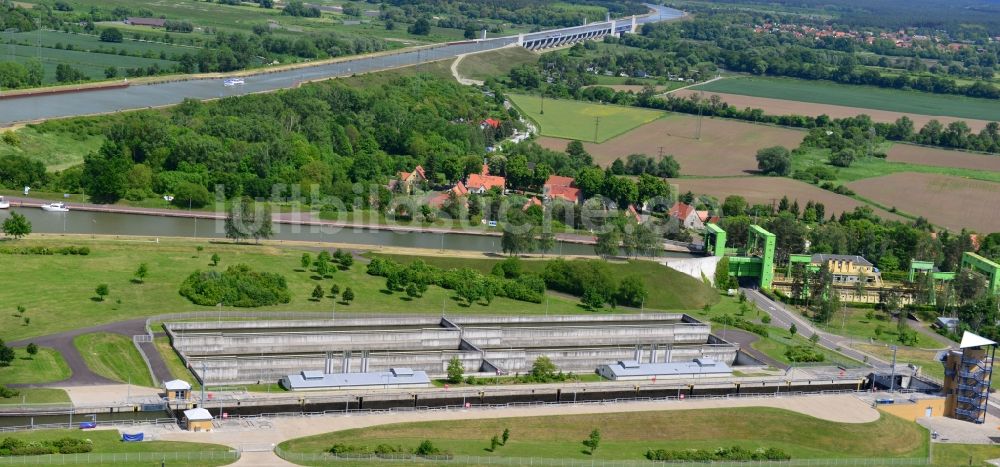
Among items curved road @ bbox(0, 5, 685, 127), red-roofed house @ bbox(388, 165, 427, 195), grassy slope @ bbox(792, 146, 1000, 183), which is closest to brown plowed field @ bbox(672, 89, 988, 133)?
grassy slope @ bbox(792, 146, 1000, 183)

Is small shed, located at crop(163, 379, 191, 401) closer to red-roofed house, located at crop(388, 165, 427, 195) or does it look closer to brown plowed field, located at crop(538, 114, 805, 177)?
red-roofed house, located at crop(388, 165, 427, 195)

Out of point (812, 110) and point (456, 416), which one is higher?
point (812, 110)

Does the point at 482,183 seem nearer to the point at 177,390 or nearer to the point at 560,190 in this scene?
the point at 560,190

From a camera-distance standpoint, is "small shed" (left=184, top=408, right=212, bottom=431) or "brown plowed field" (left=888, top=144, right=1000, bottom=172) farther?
"brown plowed field" (left=888, top=144, right=1000, bottom=172)

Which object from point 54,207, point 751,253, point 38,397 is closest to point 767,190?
point 751,253

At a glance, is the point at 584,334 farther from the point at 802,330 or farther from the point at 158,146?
the point at 158,146
